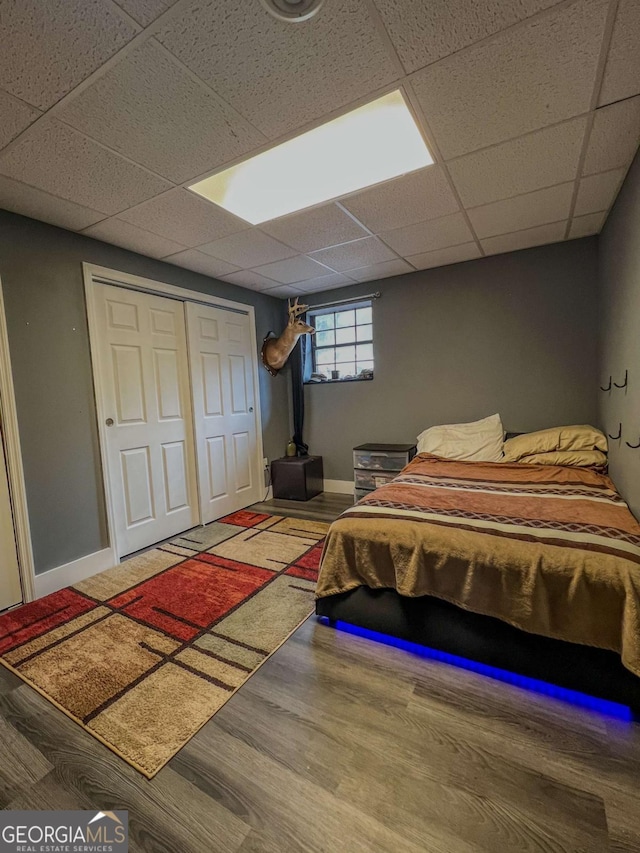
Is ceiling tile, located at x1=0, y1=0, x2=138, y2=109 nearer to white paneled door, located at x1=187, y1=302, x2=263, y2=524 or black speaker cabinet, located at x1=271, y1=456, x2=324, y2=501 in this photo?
white paneled door, located at x1=187, y1=302, x2=263, y2=524

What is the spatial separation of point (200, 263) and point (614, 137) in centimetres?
289

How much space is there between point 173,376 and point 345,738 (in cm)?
289

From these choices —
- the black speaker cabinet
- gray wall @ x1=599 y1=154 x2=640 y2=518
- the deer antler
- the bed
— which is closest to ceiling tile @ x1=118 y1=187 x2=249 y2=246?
the deer antler

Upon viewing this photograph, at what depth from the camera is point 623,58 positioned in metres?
1.33

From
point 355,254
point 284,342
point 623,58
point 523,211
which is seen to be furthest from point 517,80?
point 284,342

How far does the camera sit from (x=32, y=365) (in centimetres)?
233

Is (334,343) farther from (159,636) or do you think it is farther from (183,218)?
(159,636)

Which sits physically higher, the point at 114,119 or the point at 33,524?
the point at 114,119

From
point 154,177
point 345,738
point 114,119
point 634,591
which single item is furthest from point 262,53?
point 345,738

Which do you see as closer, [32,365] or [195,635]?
[195,635]

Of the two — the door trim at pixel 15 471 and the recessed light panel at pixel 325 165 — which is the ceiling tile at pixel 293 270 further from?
the door trim at pixel 15 471

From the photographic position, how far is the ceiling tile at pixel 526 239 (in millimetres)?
2848

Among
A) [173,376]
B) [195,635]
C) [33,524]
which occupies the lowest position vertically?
[195,635]

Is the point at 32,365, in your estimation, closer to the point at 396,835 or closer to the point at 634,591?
the point at 396,835
